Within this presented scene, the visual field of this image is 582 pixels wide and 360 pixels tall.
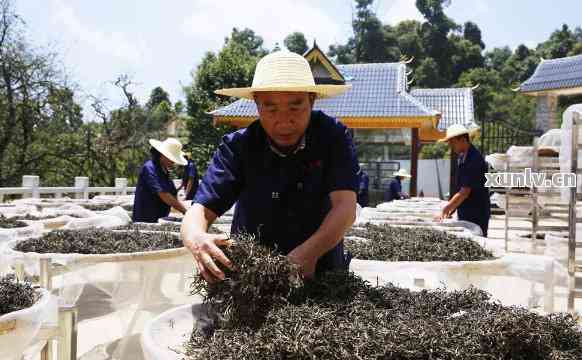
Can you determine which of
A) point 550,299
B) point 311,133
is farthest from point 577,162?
point 311,133

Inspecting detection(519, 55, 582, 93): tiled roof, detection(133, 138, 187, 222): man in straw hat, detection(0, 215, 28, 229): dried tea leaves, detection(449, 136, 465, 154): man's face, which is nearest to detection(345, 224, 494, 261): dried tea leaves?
detection(449, 136, 465, 154): man's face

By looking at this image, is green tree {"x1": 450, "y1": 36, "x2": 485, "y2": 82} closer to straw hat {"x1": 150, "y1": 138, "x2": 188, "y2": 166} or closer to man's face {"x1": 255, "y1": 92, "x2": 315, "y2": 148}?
straw hat {"x1": 150, "y1": 138, "x2": 188, "y2": 166}

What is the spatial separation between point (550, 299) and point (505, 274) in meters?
0.27

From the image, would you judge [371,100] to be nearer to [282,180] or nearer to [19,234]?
[19,234]

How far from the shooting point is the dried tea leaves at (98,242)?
9.48 feet

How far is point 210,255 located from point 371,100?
10.7 meters

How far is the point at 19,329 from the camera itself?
168cm

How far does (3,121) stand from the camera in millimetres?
10930

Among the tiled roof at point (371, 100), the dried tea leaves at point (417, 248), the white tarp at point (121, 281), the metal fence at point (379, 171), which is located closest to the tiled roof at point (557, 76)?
the tiled roof at point (371, 100)

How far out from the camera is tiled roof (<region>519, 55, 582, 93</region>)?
527 inches

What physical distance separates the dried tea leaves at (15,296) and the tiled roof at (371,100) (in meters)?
9.17

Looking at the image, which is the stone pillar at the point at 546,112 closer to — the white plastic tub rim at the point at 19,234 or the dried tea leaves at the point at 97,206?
the dried tea leaves at the point at 97,206

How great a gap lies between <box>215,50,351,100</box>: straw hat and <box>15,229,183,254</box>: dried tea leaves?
1.79 metres

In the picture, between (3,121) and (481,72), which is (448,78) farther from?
(3,121)
